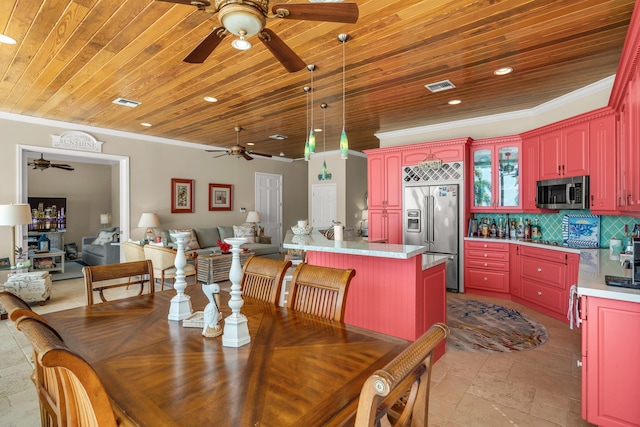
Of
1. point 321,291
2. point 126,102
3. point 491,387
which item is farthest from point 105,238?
point 491,387

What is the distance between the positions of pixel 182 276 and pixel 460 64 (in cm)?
303

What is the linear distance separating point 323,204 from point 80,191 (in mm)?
6874

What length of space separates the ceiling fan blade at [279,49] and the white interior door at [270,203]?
20.9 feet

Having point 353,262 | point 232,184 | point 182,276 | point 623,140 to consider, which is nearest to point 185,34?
point 182,276

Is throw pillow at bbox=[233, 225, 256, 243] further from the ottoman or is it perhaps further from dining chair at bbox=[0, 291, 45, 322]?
dining chair at bbox=[0, 291, 45, 322]

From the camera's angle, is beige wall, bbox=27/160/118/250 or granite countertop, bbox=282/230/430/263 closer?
granite countertop, bbox=282/230/430/263

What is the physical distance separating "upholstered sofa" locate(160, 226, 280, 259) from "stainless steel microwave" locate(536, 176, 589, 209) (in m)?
4.88

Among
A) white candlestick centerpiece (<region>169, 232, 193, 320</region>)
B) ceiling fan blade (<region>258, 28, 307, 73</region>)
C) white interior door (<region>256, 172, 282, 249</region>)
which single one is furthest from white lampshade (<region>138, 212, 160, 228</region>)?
ceiling fan blade (<region>258, 28, 307, 73</region>)

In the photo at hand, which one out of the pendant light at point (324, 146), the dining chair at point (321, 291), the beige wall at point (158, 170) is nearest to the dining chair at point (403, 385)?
the dining chair at point (321, 291)

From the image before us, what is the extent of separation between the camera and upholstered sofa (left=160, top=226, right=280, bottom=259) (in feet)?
20.7

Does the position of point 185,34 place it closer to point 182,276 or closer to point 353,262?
point 182,276

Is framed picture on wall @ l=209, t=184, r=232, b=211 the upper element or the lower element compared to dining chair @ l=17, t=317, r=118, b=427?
upper

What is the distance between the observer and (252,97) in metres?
4.12

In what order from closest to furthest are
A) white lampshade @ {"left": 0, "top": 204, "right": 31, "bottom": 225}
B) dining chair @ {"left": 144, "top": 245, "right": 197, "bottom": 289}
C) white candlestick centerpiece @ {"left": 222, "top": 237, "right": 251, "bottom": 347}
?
white candlestick centerpiece @ {"left": 222, "top": 237, "right": 251, "bottom": 347}, white lampshade @ {"left": 0, "top": 204, "right": 31, "bottom": 225}, dining chair @ {"left": 144, "top": 245, "right": 197, "bottom": 289}
